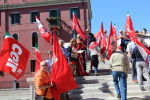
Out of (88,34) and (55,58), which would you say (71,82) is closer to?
(55,58)

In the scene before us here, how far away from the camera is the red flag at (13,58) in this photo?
1088cm

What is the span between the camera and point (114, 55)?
34.4 feet

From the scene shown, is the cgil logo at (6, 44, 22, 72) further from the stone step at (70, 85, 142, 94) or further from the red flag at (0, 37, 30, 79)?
the stone step at (70, 85, 142, 94)

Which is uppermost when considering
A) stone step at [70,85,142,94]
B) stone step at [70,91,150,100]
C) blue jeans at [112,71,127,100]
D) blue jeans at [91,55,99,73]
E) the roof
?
the roof

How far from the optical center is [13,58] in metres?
11.0

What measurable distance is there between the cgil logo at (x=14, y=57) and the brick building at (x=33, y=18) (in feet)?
115

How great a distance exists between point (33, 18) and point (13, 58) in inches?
1498

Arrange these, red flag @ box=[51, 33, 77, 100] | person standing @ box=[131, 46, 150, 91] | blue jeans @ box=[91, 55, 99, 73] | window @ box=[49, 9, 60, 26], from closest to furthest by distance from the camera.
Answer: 1. red flag @ box=[51, 33, 77, 100]
2. person standing @ box=[131, 46, 150, 91]
3. blue jeans @ box=[91, 55, 99, 73]
4. window @ box=[49, 9, 60, 26]

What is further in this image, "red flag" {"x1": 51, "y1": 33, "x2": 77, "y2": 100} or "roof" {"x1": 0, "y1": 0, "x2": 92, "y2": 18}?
"roof" {"x1": 0, "y1": 0, "x2": 92, "y2": 18}

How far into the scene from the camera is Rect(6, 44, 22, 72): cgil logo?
10.9 m

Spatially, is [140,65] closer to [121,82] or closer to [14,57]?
[121,82]

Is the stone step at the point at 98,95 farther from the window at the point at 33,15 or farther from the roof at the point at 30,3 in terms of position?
the window at the point at 33,15

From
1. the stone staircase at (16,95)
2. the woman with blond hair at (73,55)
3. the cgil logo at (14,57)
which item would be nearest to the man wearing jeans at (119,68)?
the cgil logo at (14,57)

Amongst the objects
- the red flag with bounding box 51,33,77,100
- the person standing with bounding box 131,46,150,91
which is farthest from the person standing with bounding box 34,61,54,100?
the person standing with bounding box 131,46,150,91
